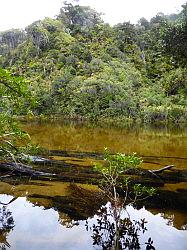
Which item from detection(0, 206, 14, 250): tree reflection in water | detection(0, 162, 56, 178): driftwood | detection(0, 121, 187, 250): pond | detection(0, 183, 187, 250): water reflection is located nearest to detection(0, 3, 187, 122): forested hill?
detection(0, 162, 56, 178): driftwood

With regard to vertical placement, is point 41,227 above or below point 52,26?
below

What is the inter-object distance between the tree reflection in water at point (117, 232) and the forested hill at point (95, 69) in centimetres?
4914

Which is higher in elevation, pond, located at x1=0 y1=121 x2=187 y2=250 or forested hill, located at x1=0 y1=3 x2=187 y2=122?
forested hill, located at x1=0 y1=3 x2=187 y2=122

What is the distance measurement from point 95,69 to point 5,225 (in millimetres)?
75060

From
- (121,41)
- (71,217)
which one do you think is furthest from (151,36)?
(71,217)

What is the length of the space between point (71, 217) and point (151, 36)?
3601 inches

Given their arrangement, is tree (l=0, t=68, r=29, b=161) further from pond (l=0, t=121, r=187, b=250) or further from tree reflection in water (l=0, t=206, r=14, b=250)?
pond (l=0, t=121, r=187, b=250)

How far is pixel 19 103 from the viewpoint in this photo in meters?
10.2

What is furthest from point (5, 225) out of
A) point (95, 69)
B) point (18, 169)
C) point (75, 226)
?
point (95, 69)

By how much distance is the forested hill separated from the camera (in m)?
74.4

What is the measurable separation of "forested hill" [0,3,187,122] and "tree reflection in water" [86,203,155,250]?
49.1 m

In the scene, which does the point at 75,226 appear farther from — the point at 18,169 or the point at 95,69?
the point at 95,69

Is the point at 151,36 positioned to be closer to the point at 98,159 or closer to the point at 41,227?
the point at 98,159

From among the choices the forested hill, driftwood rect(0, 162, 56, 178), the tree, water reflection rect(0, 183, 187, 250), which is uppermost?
the forested hill
